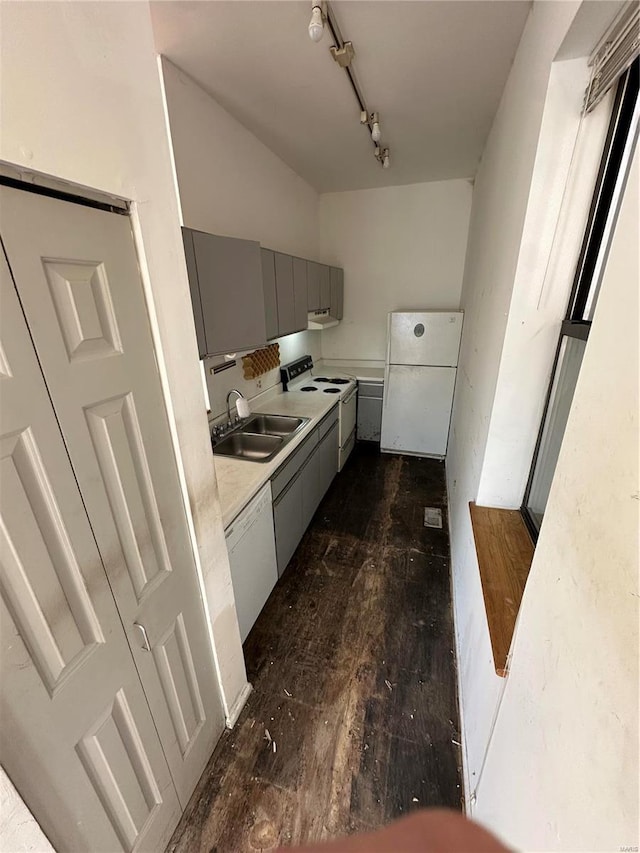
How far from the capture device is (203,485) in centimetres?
115

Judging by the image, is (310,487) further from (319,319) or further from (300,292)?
(319,319)

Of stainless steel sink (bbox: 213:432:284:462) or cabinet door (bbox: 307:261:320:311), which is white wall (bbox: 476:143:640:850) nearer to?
stainless steel sink (bbox: 213:432:284:462)

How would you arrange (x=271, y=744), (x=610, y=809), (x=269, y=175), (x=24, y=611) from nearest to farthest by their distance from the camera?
(x=610, y=809) → (x=24, y=611) → (x=271, y=744) → (x=269, y=175)

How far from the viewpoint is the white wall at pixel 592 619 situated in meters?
0.43

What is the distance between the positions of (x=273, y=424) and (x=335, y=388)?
101 cm

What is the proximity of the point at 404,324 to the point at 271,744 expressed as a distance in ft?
10.8

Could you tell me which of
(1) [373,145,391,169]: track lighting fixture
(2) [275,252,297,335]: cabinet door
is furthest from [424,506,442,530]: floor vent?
(1) [373,145,391,169]: track lighting fixture

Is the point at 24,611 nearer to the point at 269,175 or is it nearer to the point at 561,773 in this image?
the point at 561,773

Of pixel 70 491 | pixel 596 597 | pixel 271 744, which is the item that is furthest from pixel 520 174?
pixel 271 744

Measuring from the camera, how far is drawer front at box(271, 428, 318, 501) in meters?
1.94

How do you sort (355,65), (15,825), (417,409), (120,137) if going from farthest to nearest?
(417,409) < (355,65) < (120,137) < (15,825)

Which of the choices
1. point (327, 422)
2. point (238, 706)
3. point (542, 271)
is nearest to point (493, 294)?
point (542, 271)

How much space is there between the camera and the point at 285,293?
8.20 feet

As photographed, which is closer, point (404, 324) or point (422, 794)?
point (422, 794)
